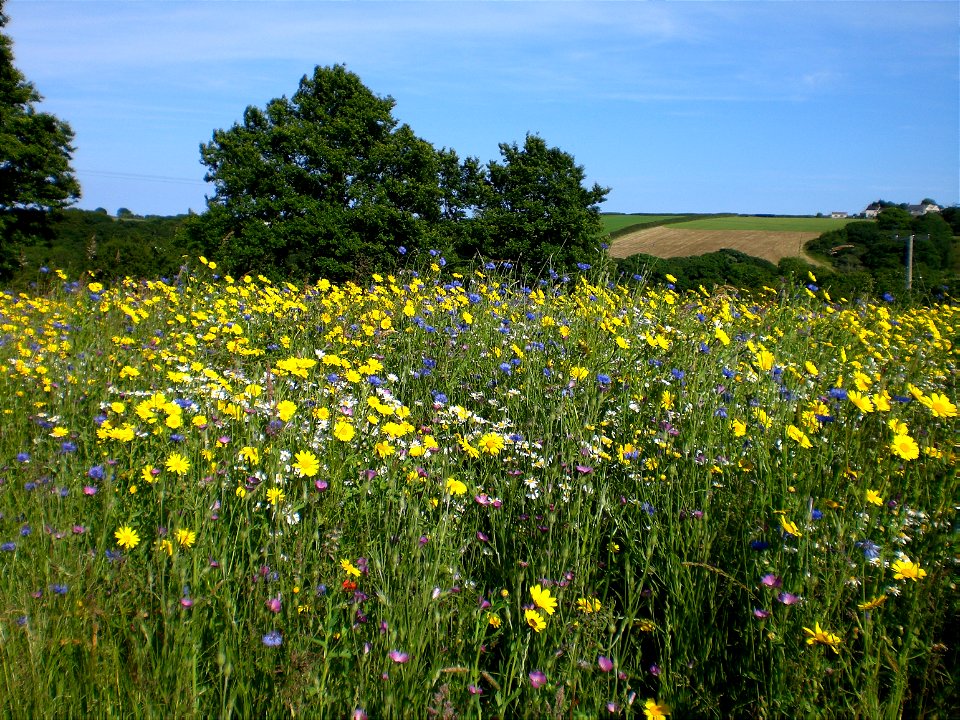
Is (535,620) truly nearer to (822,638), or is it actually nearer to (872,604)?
(822,638)

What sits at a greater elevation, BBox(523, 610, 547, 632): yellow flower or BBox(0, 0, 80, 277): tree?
BBox(0, 0, 80, 277): tree

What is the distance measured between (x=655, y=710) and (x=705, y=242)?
153 ft

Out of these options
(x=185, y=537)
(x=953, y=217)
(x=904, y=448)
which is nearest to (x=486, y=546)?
(x=185, y=537)

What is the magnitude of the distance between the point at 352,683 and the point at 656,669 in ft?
2.97

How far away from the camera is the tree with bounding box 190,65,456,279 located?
91.2 feet

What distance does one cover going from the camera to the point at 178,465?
2.37 m

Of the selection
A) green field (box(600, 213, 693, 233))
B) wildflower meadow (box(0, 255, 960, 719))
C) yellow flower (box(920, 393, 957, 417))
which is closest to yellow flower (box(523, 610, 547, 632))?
wildflower meadow (box(0, 255, 960, 719))

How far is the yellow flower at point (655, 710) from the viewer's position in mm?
1906

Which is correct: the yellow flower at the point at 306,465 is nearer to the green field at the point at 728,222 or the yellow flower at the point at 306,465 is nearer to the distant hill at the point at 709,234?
the distant hill at the point at 709,234

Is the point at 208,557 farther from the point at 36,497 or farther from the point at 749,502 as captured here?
the point at 749,502

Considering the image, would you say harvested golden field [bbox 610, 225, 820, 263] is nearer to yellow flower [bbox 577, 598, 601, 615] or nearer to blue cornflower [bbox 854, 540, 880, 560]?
blue cornflower [bbox 854, 540, 880, 560]

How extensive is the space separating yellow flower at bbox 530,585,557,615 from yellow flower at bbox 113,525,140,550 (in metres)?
1.31

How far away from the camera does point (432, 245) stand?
30016mm

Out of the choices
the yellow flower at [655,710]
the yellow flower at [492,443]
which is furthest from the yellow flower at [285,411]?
the yellow flower at [655,710]
